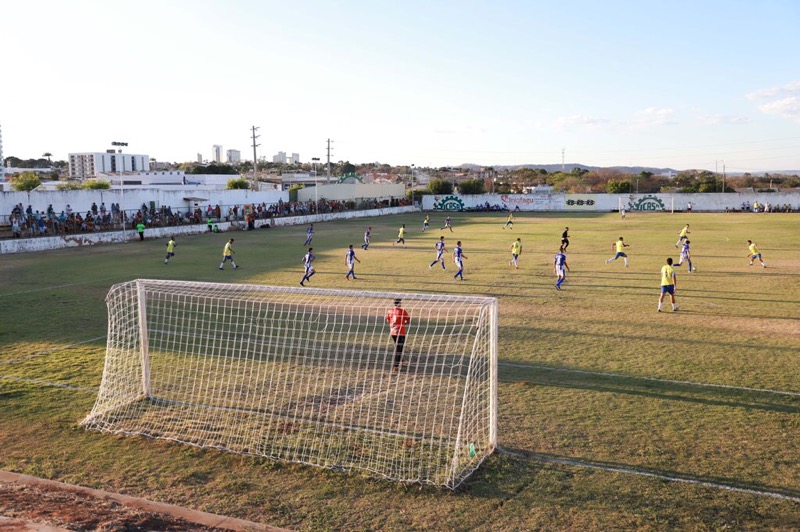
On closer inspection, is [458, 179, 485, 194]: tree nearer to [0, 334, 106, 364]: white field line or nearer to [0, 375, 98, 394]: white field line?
[0, 334, 106, 364]: white field line

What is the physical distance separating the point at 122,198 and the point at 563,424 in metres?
49.1

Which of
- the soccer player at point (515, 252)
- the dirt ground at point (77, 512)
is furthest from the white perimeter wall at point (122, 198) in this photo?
the dirt ground at point (77, 512)

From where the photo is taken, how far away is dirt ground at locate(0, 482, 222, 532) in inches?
270

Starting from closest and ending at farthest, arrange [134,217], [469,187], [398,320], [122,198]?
1. [398,320]
2. [134,217]
3. [122,198]
4. [469,187]

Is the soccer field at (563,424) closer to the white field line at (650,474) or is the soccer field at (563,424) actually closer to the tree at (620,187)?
the white field line at (650,474)

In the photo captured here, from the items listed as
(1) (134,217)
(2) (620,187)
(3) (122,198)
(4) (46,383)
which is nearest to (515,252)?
(4) (46,383)

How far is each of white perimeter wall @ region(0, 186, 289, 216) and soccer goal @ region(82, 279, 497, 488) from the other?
112 feet

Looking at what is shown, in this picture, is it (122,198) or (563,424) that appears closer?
(563,424)

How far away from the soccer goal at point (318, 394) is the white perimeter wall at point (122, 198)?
112ft

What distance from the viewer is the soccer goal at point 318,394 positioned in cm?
904

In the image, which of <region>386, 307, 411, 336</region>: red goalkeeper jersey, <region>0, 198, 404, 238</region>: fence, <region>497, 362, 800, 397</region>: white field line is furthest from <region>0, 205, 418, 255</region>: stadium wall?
<region>497, 362, 800, 397</region>: white field line

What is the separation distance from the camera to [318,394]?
11445 millimetres

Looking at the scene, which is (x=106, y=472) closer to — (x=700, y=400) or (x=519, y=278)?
(x=700, y=400)

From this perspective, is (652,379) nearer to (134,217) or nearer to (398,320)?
(398,320)
